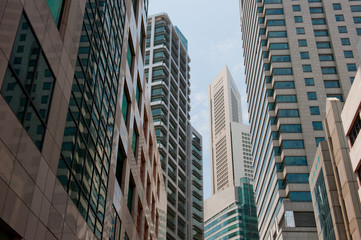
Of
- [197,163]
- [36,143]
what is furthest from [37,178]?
[197,163]

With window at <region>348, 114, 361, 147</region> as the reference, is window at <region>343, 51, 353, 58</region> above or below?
above

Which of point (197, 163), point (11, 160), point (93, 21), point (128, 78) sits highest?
point (197, 163)

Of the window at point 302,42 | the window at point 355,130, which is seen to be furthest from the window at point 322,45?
the window at point 355,130

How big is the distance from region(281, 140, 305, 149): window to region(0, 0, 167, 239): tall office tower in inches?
1765

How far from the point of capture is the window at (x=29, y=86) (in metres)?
12.8

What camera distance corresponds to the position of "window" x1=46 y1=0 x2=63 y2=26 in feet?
54.5

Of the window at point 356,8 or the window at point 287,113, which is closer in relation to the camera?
the window at point 287,113

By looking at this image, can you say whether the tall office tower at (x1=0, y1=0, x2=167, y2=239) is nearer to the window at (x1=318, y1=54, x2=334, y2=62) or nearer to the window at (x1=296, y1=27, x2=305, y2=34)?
the window at (x1=318, y1=54, x2=334, y2=62)

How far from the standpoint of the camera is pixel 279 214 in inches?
2702

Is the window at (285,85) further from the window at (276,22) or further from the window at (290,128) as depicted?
the window at (276,22)

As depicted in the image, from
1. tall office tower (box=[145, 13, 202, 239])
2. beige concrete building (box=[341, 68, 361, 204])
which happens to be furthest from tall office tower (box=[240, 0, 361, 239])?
beige concrete building (box=[341, 68, 361, 204])

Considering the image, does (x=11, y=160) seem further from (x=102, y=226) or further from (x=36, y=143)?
(x=102, y=226)

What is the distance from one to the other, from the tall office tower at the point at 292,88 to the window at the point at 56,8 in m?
54.5

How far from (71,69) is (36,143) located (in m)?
4.82
